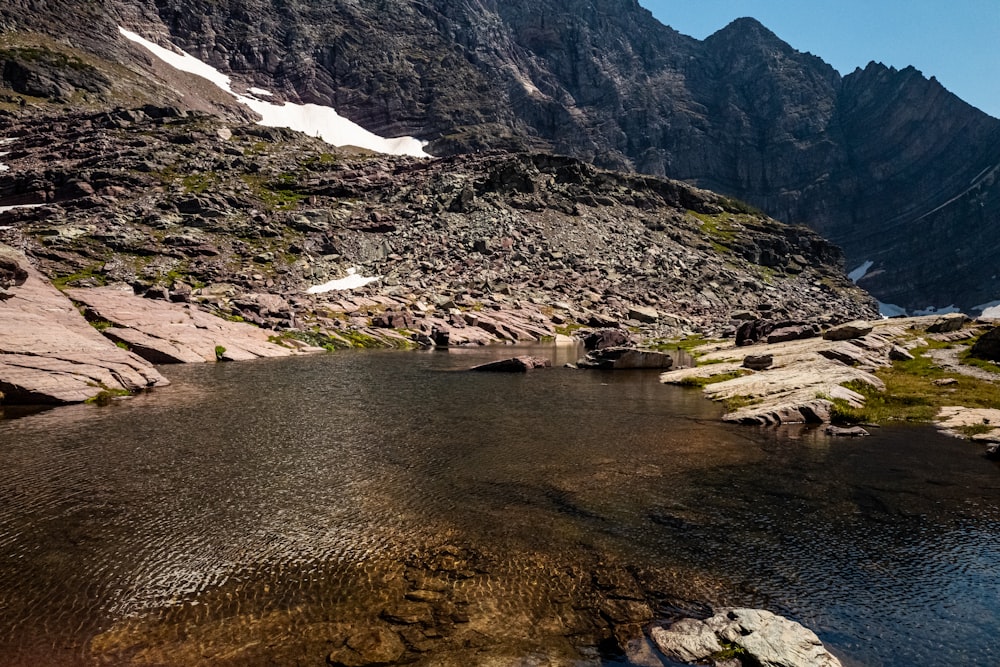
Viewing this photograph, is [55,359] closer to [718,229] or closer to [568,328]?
[568,328]

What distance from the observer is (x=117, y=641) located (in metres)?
9.59

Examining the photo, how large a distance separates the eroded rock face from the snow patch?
61257 mm

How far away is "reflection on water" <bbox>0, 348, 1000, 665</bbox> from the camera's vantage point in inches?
392

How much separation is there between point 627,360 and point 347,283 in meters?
73.0

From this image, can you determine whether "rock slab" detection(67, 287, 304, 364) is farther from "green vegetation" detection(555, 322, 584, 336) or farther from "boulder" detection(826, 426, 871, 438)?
"boulder" detection(826, 426, 871, 438)

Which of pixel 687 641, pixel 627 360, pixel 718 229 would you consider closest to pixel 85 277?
pixel 627 360

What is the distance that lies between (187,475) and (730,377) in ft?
124

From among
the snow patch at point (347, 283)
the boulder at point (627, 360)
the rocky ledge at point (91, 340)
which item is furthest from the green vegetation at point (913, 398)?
the snow patch at point (347, 283)

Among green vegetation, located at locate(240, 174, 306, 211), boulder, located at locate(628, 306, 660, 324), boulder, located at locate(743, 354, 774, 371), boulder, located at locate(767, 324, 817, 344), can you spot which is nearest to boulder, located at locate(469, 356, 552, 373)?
boulder, located at locate(743, 354, 774, 371)

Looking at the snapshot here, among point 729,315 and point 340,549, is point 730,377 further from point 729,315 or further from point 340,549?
point 729,315

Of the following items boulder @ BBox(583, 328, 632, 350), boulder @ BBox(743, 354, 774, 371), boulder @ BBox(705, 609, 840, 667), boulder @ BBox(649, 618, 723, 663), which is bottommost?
boulder @ BBox(649, 618, 723, 663)

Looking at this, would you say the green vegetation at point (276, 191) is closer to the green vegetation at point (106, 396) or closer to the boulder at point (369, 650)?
the green vegetation at point (106, 396)

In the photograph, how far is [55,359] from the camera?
111ft

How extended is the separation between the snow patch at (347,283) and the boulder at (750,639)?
100536 mm
